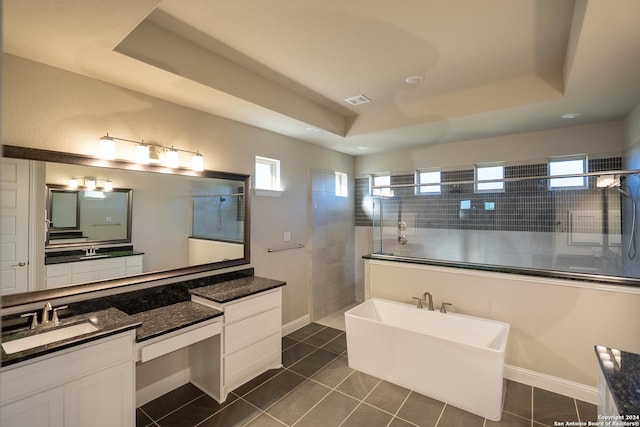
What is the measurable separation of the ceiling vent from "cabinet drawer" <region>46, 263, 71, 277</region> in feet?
9.52

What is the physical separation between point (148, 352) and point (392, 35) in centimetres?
278

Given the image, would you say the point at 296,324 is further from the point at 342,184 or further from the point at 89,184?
the point at 89,184

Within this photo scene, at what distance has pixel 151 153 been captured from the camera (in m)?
2.66

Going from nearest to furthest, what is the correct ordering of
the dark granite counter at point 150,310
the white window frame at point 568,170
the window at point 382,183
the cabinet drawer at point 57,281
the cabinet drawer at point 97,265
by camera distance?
the dark granite counter at point 150,310, the cabinet drawer at point 57,281, the cabinet drawer at point 97,265, the white window frame at point 568,170, the window at point 382,183

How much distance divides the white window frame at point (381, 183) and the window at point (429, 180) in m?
0.39

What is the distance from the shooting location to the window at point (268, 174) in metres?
3.76

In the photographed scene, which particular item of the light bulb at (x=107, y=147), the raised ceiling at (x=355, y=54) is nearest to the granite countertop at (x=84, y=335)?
the light bulb at (x=107, y=147)

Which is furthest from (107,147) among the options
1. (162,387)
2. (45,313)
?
(162,387)

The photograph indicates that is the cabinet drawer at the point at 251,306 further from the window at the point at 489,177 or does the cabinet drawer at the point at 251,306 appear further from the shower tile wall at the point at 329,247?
the window at the point at 489,177

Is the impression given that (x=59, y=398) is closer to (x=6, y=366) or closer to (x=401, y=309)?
(x=6, y=366)

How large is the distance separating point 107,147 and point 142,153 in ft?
0.81

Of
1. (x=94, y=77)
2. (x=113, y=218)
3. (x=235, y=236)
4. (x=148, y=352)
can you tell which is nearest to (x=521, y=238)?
(x=235, y=236)

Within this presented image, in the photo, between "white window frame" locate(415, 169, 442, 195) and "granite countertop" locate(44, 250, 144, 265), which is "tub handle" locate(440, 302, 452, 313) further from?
"granite countertop" locate(44, 250, 144, 265)

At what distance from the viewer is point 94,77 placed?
2.32 m
